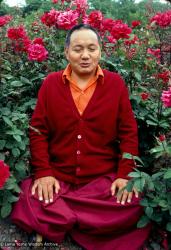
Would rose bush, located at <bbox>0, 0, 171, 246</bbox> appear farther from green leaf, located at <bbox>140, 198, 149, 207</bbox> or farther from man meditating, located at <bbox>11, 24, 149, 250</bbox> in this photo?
green leaf, located at <bbox>140, 198, 149, 207</bbox>

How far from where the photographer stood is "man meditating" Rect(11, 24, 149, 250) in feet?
8.87

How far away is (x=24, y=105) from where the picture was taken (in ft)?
10.9

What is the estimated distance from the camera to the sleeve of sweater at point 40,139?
9.57 ft

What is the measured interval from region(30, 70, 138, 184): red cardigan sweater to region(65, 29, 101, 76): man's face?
0.55ft

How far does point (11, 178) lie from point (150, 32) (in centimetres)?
213

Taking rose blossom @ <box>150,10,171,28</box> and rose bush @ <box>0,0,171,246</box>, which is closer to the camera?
rose bush @ <box>0,0,171,246</box>

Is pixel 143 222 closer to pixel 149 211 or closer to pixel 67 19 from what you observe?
pixel 149 211

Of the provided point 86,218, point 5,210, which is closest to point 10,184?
point 5,210

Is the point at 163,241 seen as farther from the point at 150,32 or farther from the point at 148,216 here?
the point at 150,32

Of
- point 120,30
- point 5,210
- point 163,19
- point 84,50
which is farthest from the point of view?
point 163,19

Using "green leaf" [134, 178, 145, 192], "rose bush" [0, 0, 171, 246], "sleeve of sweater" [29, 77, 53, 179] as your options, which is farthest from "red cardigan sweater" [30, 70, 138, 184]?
"green leaf" [134, 178, 145, 192]

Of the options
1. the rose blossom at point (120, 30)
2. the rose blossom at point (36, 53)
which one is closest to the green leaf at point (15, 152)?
the rose blossom at point (36, 53)

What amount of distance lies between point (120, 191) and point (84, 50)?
37.0 inches

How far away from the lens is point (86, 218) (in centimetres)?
267
